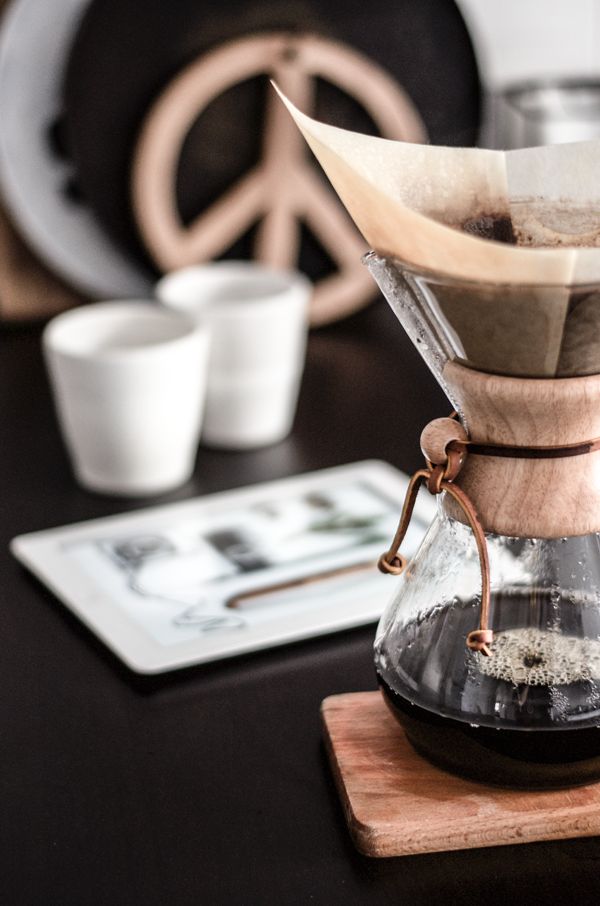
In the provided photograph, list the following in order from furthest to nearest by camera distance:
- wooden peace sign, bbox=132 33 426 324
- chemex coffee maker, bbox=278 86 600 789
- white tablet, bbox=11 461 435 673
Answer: wooden peace sign, bbox=132 33 426 324
white tablet, bbox=11 461 435 673
chemex coffee maker, bbox=278 86 600 789

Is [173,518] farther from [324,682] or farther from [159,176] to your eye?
[159,176]

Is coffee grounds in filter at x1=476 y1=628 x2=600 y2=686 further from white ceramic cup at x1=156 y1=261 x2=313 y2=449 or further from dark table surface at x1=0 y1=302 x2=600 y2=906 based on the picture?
white ceramic cup at x1=156 y1=261 x2=313 y2=449

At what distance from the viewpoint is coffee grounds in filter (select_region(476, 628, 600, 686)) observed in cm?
43

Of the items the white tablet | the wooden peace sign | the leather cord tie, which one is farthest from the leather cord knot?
the wooden peace sign

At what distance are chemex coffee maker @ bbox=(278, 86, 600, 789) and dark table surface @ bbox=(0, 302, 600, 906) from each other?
0.04m

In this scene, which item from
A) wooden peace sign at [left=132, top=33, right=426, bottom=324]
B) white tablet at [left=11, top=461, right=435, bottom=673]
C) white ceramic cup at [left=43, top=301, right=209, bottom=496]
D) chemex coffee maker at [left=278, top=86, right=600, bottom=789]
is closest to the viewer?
chemex coffee maker at [left=278, top=86, right=600, bottom=789]

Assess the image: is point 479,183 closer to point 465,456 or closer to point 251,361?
point 465,456

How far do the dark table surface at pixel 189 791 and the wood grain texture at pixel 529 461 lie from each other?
12cm

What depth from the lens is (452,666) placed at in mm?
433

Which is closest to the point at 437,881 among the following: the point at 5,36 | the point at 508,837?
the point at 508,837

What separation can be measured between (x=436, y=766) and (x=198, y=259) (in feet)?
2.15

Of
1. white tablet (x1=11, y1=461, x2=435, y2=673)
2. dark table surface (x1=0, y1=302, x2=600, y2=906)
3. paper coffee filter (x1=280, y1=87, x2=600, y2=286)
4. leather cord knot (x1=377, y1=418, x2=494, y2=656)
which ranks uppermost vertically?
paper coffee filter (x1=280, y1=87, x2=600, y2=286)

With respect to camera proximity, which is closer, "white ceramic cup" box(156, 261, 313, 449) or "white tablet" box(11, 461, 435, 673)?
"white tablet" box(11, 461, 435, 673)

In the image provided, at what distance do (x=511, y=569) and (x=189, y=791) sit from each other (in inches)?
6.1
